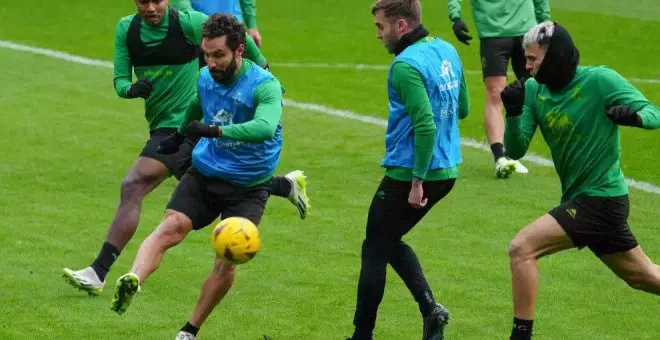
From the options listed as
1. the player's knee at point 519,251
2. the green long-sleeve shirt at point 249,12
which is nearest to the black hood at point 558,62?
the player's knee at point 519,251

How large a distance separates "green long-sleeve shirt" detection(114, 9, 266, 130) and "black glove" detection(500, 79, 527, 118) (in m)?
2.97

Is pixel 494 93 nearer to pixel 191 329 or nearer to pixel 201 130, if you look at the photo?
pixel 191 329

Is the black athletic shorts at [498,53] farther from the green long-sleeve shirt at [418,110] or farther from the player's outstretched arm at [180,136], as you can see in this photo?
the green long-sleeve shirt at [418,110]

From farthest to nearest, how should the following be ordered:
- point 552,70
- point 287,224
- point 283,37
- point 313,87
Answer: point 283,37 → point 313,87 → point 287,224 → point 552,70

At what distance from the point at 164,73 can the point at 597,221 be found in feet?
13.2

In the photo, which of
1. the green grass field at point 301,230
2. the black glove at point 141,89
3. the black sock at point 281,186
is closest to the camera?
the green grass field at point 301,230

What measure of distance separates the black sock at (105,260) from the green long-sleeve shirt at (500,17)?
551 centimetres

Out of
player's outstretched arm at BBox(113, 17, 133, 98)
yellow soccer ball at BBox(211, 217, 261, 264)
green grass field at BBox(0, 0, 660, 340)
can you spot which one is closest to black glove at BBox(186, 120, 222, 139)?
yellow soccer ball at BBox(211, 217, 261, 264)

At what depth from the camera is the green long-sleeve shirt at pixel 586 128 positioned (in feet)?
29.8

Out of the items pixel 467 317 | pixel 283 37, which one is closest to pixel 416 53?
pixel 467 317

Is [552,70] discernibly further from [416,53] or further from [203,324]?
[203,324]

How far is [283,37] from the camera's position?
83.4 ft

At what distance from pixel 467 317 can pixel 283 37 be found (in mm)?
15338

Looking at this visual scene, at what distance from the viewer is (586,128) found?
30.0 feet
